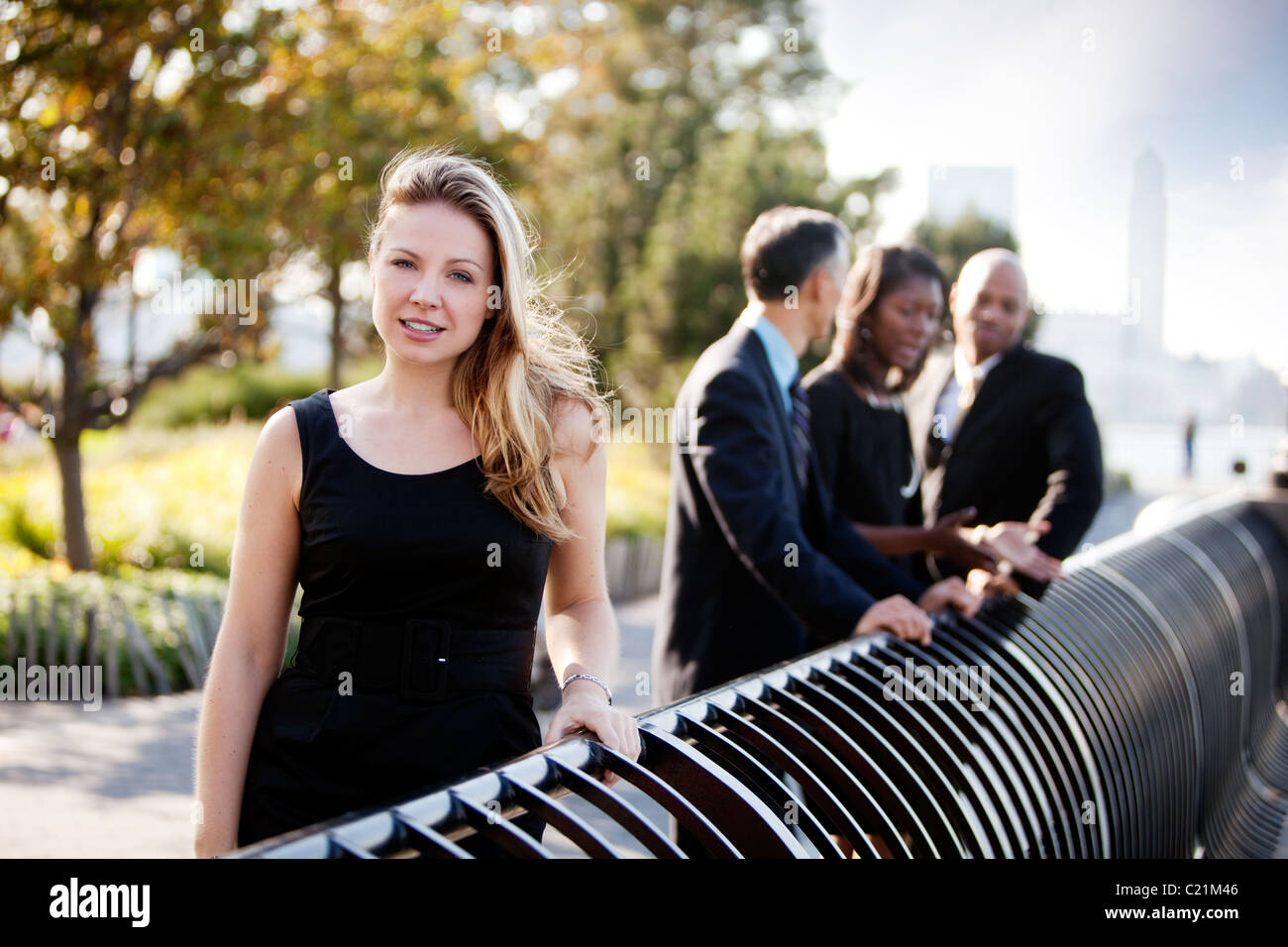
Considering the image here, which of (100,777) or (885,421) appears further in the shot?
(100,777)

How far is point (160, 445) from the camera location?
18938 mm

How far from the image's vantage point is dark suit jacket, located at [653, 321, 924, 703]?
3.22m

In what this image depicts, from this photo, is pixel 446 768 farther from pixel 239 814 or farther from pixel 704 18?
pixel 704 18

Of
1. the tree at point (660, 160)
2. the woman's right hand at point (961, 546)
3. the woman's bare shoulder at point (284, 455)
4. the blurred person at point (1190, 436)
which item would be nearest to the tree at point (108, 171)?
the tree at point (660, 160)

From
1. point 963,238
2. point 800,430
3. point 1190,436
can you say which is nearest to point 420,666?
point 800,430

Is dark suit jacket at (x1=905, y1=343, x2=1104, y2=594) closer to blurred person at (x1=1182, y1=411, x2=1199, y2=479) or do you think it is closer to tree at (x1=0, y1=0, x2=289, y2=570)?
tree at (x1=0, y1=0, x2=289, y2=570)

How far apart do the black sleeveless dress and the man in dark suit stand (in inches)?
43.6

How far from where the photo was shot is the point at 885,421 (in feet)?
13.8

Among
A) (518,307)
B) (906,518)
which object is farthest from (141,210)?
(518,307)

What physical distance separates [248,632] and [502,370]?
0.67m

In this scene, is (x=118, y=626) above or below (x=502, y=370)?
below

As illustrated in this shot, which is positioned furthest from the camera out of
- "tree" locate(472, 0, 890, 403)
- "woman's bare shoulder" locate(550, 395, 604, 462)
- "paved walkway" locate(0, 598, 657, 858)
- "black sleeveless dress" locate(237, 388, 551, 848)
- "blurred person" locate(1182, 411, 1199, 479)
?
"blurred person" locate(1182, 411, 1199, 479)

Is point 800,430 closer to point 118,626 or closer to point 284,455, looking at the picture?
point 284,455

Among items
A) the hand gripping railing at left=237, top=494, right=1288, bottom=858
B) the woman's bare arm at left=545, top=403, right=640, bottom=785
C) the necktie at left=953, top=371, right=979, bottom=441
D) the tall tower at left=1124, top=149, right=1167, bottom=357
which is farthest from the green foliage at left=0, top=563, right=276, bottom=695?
the woman's bare arm at left=545, top=403, right=640, bottom=785
